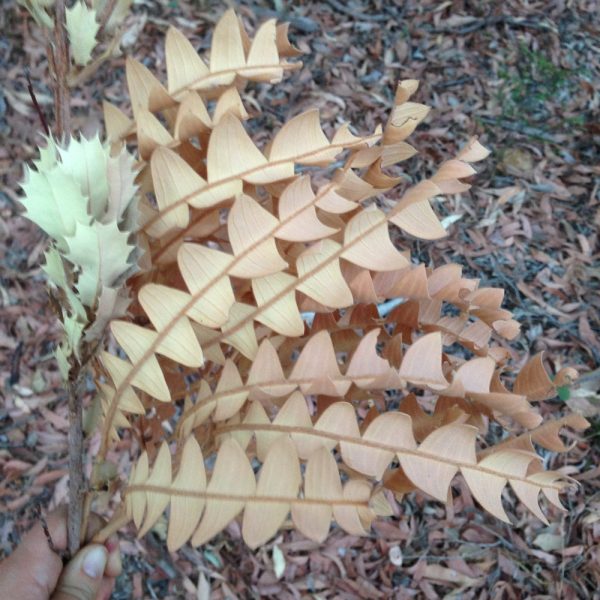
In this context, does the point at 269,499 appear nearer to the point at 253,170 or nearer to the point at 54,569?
the point at 253,170

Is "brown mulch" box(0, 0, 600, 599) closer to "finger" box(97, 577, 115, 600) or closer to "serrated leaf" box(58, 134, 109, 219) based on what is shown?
"finger" box(97, 577, 115, 600)

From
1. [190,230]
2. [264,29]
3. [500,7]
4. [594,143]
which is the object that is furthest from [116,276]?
[500,7]

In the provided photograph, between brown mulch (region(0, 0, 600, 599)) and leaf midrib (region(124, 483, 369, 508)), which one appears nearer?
leaf midrib (region(124, 483, 369, 508))

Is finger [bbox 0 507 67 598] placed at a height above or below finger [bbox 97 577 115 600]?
above

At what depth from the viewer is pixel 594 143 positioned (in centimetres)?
173

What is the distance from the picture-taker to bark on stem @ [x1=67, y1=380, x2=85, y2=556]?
44 centimetres

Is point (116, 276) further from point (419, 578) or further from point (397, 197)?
point (397, 197)

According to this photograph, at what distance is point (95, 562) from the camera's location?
1.89 ft

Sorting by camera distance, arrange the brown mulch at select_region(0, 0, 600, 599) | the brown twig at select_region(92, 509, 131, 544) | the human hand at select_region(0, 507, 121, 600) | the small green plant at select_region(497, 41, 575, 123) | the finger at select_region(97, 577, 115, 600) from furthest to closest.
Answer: the small green plant at select_region(497, 41, 575, 123) → the brown mulch at select_region(0, 0, 600, 599) → the finger at select_region(97, 577, 115, 600) → the human hand at select_region(0, 507, 121, 600) → the brown twig at select_region(92, 509, 131, 544)

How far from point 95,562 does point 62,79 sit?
0.42 meters

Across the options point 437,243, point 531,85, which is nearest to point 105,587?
point 437,243

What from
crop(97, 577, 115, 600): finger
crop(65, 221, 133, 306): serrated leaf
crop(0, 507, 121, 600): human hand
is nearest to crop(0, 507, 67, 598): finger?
crop(0, 507, 121, 600): human hand

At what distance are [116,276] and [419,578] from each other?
42.2 inches

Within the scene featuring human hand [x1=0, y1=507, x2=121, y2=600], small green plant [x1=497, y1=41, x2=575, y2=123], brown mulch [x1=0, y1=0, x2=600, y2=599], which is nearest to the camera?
human hand [x1=0, y1=507, x2=121, y2=600]
